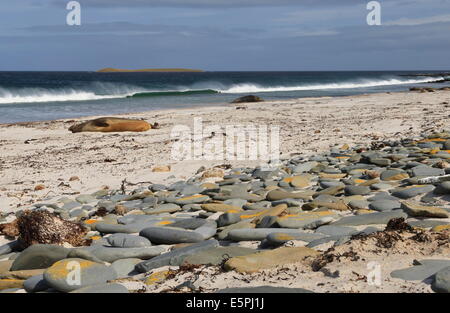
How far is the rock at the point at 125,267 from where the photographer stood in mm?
3041

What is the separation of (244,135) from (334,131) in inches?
75.9

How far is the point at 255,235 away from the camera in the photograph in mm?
3457

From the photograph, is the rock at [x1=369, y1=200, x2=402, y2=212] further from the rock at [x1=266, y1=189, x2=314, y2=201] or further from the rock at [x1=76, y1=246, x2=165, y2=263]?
the rock at [x1=76, y1=246, x2=165, y2=263]

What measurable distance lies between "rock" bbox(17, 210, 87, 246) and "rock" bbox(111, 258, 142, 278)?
0.82m

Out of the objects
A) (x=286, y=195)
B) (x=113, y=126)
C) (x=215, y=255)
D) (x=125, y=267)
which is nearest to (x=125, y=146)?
(x=113, y=126)

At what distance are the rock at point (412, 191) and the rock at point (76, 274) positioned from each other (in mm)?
2584

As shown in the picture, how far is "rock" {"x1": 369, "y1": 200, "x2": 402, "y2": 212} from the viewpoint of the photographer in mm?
3941

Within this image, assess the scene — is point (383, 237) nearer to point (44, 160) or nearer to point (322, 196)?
point (322, 196)

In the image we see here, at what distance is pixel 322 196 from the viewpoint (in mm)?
4531

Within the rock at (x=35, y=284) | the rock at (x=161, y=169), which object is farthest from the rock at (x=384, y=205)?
the rock at (x=161, y=169)

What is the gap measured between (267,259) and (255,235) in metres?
0.58

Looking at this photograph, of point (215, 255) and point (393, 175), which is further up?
point (393, 175)

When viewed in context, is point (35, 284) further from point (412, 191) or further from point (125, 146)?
point (125, 146)
